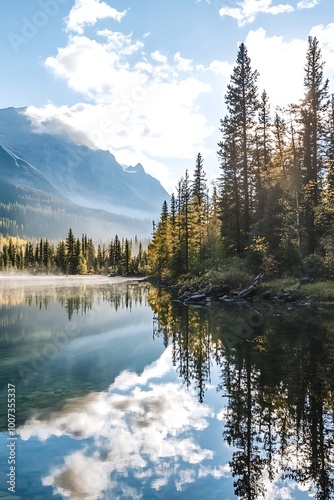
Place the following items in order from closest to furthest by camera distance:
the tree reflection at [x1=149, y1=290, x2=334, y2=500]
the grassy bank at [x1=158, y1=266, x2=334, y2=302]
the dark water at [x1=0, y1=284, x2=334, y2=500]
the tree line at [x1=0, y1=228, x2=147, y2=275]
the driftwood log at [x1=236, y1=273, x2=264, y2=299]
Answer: the dark water at [x1=0, y1=284, x2=334, y2=500] < the tree reflection at [x1=149, y1=290, x2=334, y2=500] < the grassy bank at [x1=158, y1=266, x2=334, y2=302] < the driftwood log at [x1=236, y1=273, x2=264, y2=299] < the tree line at [x1=0, y1=228, x2=147, y2=275]

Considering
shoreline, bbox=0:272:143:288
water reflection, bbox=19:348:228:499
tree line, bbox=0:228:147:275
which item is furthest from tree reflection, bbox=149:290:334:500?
tree line, bbox=0:228:147:275

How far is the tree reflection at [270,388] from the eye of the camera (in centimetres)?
653

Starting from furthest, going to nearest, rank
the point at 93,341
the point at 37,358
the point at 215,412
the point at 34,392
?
1. the point at 93,341
2. the point at 37,358
3. the point at 34,392
4. the point at 215,412

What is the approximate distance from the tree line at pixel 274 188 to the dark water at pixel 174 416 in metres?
15.0

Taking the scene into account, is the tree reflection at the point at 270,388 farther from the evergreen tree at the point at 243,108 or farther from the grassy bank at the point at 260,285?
the evergreen tree at the point at 243,108

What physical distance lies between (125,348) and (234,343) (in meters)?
4.75

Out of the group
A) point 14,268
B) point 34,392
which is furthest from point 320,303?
point 14,268

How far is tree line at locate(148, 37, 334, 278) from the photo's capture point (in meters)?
32.7

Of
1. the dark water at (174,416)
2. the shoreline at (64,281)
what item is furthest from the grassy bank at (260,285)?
the shoreline at (64,281)

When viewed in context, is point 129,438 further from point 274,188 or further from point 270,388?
point 274,188

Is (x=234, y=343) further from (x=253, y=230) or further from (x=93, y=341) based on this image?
(x=253, y=230)

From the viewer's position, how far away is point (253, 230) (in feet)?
119

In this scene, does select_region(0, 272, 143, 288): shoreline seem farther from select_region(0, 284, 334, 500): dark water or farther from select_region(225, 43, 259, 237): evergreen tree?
select_region(0, 284, 334, 500): dark water

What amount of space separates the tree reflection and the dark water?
3cm
